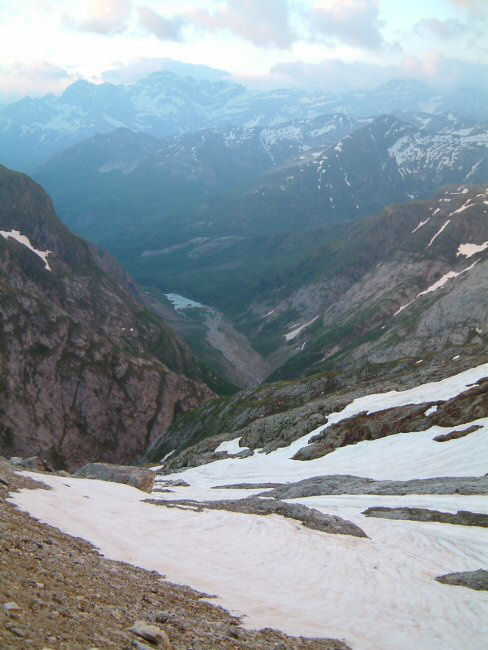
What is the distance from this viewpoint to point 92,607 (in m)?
15.2

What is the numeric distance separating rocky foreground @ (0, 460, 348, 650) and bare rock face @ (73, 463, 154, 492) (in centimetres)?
2745

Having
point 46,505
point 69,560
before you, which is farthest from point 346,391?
point 69,560

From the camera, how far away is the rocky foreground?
501 inches

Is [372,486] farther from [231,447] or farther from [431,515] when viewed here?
[231,447]

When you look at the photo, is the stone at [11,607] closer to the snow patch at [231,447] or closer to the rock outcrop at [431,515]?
the rock outcrop at [431,515]

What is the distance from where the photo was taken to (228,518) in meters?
34.1

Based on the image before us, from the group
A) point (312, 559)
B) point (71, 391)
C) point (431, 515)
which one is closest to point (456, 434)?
point (431, 515)

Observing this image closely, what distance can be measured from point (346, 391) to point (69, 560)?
83817 millimetres

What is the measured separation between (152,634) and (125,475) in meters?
39.3

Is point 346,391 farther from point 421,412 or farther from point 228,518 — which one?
point 228,518

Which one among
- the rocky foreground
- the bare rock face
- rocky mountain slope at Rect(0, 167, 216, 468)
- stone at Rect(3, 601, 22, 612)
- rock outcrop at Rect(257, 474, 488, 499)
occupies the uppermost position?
stone at Rect(3, 601, 22, 612)

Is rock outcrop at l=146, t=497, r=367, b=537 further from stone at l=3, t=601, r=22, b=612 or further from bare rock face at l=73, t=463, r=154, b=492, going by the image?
stone at l=3, t=601, r=22, b=612

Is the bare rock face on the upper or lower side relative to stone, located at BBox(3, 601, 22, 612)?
lower

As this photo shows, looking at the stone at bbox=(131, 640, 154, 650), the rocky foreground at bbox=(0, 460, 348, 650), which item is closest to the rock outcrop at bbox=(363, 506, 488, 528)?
the rocky foreground at bbox=(0, 460, 348, 650)
